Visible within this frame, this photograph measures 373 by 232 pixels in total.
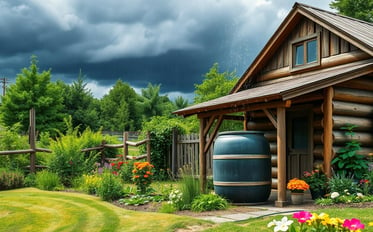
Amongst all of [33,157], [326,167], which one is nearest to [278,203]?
[326,167]

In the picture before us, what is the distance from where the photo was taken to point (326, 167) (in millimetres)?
9742

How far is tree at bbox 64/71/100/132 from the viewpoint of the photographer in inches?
1382

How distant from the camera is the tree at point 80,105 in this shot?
115 ft

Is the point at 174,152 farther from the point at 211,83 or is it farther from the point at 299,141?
the point at 211,83

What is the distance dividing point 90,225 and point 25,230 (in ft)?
4.16

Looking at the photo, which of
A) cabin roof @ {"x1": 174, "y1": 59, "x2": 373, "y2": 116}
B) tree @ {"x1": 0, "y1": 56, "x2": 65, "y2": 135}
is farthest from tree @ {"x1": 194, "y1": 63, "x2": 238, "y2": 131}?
cabin roof @ {"x1": 174, "y1": 59, "x2": 373, "y2": 116}

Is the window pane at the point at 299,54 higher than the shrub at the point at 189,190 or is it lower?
higher

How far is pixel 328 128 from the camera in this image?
9672 millimetres

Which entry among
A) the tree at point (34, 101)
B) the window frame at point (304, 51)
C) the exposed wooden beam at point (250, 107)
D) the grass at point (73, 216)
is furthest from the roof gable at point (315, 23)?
the tree at point (34, 101)

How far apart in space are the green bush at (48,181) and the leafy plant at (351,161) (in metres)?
7.95

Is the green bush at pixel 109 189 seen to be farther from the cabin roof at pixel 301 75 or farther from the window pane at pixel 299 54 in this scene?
the window pane at pixel 299 54

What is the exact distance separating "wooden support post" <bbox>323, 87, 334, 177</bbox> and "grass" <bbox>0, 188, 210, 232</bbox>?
3791 mm

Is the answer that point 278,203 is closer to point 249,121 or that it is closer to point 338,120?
point 338,120

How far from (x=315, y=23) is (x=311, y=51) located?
0.76 metres
